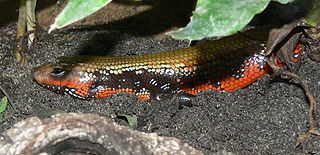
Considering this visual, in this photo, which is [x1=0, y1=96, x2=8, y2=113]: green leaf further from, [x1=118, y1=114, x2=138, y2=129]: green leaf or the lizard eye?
[x1=118, y1=114, x2=138, y2=129]: green leaf

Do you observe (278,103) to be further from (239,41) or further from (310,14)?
(239,41)

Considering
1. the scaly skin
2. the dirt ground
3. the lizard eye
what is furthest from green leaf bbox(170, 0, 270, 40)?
the lizard eye

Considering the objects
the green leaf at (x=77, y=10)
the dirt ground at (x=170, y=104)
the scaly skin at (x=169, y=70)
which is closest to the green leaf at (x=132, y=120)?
the dirt ground at (x=170, y=104)

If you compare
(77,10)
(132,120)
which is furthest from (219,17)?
(132,120)

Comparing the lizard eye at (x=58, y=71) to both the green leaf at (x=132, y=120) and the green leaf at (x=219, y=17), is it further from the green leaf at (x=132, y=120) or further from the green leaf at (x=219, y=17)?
the green leaf at (x=219, y=17)

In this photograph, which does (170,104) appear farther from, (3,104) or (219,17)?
(219,17)

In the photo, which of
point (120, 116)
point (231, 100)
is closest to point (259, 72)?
point (231, 100)
